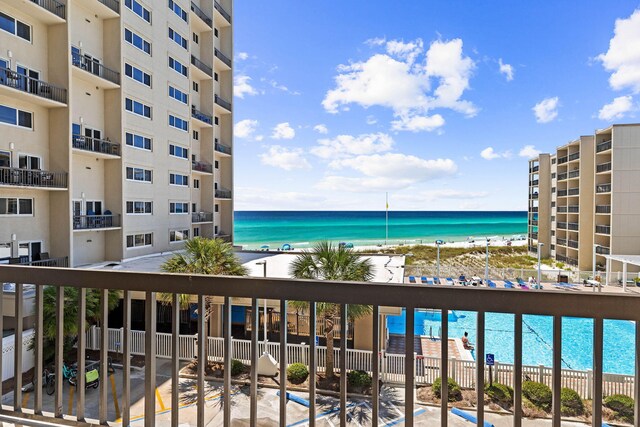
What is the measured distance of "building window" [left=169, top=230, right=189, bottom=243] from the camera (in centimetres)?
1619

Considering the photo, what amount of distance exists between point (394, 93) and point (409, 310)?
3577 centimetres

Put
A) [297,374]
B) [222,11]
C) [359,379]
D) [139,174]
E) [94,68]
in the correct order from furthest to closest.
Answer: [222,11] → [139,174] → [94,68] → [297,374] → [359,379]

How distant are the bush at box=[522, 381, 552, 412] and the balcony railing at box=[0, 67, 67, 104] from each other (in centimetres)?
1369

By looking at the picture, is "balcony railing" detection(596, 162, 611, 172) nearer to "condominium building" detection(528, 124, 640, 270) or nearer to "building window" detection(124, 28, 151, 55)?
"condominium building" detection(528, 124, 640, 270)

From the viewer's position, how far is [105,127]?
43.0 ft

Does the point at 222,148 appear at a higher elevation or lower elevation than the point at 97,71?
lower

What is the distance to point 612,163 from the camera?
21.0 metres

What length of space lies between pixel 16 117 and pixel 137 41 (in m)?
5.92

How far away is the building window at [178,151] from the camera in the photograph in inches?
635

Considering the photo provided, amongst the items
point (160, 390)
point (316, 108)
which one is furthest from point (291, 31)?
point (316, 108)

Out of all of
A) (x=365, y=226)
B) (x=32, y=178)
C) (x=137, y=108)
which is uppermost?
(x=137, y=108)

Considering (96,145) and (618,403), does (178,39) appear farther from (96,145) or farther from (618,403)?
(618,403)

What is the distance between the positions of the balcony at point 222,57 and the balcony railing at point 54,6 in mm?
8927

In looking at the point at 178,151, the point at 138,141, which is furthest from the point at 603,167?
the point at 138,141
